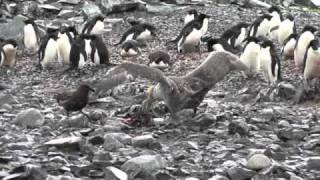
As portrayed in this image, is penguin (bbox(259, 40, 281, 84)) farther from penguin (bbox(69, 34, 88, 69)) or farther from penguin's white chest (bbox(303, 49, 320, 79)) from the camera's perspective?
penguin (bbox(69, 34, 88, 69))

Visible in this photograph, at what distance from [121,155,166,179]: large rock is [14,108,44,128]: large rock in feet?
6.61

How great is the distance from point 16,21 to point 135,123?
8.29 meters

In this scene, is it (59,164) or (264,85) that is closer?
(59,164)

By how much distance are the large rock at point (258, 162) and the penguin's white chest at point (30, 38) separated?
28.2 feet

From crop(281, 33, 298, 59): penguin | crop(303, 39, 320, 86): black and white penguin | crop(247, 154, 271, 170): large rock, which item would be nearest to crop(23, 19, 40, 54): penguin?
crop(281, 33, 298, 59): penguin

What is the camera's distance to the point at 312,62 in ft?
31.4

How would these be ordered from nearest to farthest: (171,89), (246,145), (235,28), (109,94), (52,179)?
(52,179) < (246,145) < (171,89) < (109,94) < (235,28)

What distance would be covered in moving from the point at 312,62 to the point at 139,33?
521cm

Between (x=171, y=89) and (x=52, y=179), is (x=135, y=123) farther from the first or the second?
(x=52, y=179)

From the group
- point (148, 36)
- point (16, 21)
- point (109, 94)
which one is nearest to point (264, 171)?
point (109, 94)

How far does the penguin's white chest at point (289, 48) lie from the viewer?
11.8m

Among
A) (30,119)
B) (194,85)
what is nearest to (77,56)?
(30,119)

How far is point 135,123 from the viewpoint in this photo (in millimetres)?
7172

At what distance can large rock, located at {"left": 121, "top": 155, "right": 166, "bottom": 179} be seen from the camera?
5.33m
